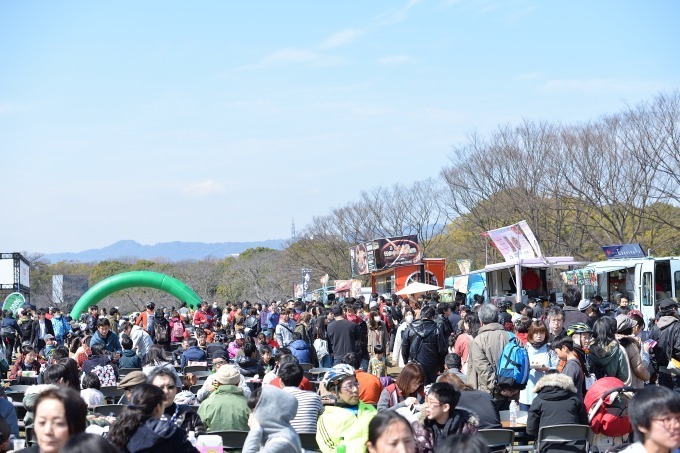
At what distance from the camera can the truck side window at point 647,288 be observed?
21969 mm

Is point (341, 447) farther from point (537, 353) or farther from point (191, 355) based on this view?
point (191, 355)

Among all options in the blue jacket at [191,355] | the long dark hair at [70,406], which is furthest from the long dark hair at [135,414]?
the blue jacket at [191,355]

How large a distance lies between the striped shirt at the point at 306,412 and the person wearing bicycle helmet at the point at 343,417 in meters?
0.32

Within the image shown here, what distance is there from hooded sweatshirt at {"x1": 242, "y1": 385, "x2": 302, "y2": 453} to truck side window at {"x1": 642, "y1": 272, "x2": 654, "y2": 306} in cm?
1835

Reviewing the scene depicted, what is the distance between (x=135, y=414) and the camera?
5129 millimetres

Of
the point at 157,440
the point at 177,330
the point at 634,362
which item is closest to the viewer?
the point at 157,440

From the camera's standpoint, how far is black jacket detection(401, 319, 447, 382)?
1210 centimetres

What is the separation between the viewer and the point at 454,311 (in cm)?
1917

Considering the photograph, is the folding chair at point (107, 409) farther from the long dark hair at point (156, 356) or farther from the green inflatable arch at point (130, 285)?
the green inflatable arch at point (130, 285)

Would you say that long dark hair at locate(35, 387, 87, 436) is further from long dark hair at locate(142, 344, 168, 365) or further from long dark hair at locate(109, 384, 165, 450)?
long dark hair at locate(142, 344, 168, 365)

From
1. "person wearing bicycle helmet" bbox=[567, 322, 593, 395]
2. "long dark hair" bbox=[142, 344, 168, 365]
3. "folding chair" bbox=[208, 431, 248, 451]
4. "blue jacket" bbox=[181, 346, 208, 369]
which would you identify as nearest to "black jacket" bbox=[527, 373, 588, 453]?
"person wearing bicycle helmet" bbox=[567, 322, 593, 395]

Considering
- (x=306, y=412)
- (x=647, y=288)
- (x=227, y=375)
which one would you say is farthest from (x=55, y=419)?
(x=647, y=288)

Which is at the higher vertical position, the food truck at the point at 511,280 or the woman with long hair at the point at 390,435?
the food truck at the point at 511,280

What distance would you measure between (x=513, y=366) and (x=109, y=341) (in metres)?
7.62
